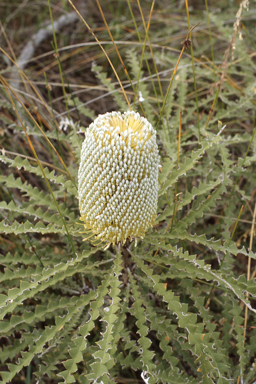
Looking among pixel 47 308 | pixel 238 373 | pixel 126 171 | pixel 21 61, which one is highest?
pixel 21 61

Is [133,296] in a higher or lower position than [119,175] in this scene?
lower

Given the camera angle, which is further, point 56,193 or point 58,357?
point 56,193

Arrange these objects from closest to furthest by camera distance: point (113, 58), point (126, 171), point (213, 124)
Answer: point (126, 171) < point (213, 124) < point (113, 58)

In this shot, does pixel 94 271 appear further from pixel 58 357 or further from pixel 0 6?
pixel 0 6

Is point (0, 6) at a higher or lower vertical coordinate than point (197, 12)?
higher

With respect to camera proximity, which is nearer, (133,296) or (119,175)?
(119,175)

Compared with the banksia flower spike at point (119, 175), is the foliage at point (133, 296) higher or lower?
lower

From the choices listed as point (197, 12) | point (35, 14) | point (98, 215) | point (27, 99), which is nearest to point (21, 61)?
point (27, 99)

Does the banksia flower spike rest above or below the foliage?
above
